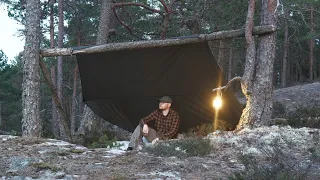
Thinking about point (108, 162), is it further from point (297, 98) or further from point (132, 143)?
point (297, 98)

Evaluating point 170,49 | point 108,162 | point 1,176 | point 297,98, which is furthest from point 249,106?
point 297,98

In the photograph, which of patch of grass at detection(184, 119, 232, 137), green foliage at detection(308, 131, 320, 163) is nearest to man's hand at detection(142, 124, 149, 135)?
patch of grass at detection(184, 119, 232, 137)

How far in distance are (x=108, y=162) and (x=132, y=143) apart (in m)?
2.47

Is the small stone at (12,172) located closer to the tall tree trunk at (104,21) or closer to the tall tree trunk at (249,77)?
the tall tree trunk at (249,77)

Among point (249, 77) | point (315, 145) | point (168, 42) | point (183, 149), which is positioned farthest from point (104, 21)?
point (315, 145)

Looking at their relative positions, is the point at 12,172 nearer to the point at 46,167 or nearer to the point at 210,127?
the point at 46,167

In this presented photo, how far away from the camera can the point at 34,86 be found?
6.82 meters

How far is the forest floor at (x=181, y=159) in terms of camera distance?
3.41 metres

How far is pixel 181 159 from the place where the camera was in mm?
4164

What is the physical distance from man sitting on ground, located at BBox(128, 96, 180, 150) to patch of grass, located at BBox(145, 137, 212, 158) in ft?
5.73

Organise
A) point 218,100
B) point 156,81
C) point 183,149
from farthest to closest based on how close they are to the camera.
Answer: point 156,81
point 218,100
point 183,149

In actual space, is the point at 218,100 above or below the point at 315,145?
above

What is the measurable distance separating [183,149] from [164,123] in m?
2.17

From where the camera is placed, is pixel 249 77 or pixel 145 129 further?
pixel 249 77
